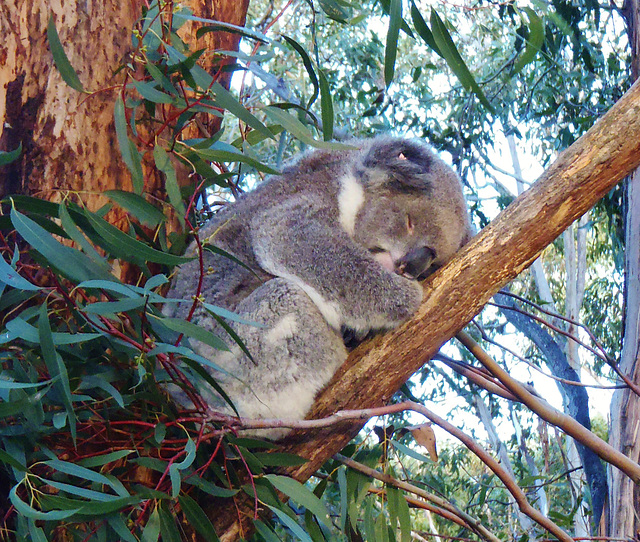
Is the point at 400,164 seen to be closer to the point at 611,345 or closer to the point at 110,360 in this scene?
the point at 110,360

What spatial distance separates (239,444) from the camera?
60.4 inches

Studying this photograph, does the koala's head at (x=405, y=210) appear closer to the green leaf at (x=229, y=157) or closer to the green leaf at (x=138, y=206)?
the green leaf at (x=229, y=157)

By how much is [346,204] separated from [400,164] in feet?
0.78

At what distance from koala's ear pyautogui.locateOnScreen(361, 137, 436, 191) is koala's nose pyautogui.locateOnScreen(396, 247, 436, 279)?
244mm

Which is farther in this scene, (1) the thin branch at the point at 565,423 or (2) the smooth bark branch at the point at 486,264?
(1) the thin branch at the point at 565,423

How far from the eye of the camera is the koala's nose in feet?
7.00

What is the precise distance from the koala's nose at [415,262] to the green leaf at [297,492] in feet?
2.75

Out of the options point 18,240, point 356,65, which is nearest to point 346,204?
point 18,240

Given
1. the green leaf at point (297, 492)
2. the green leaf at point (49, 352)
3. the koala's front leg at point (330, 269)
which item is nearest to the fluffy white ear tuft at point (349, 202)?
the koala's front leg at point (330, 269)

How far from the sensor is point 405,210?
7.43 ft

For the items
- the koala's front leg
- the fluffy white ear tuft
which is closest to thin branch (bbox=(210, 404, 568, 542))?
the koala's front leg

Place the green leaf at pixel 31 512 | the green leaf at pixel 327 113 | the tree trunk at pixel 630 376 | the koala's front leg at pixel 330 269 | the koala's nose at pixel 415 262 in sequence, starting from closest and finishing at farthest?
1. the green leaf at pixel 31 512
2. the green leaf at pixel 327 113
3. the koala's front leg at pixel 330 269
4. the koala's nose at pixel 415 262
5. the tree trunk at pixel 630 376

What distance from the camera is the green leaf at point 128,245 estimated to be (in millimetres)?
1364

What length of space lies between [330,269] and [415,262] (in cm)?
32
